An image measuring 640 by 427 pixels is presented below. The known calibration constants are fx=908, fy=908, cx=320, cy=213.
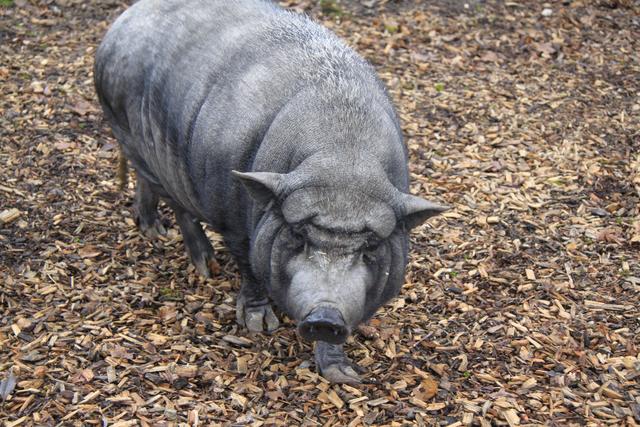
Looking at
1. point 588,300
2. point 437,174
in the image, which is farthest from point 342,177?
point 437,174

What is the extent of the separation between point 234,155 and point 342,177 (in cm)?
80

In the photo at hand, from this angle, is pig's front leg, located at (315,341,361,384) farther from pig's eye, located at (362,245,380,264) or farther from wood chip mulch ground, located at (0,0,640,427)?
pig's eye, located at (362,245,380,264)

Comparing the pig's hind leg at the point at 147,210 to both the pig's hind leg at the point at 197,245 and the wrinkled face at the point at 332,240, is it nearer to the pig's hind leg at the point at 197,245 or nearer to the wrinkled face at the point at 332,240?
the pig's hind leg at the point at 197,245

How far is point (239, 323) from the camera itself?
18.7 ft

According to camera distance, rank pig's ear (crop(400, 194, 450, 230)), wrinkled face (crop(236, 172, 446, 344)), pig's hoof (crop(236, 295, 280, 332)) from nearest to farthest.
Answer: wrinkled face (crop(236, 172, 446, 344)) → pig's ear (crop(400, 194, 450, 230)) → pig's hoof (crop(236, 295, 280, 332))

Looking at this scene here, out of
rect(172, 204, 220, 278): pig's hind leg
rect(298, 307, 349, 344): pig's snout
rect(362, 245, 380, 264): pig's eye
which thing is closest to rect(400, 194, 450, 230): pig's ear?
rect(362, 245, 380, 264): pig's eye

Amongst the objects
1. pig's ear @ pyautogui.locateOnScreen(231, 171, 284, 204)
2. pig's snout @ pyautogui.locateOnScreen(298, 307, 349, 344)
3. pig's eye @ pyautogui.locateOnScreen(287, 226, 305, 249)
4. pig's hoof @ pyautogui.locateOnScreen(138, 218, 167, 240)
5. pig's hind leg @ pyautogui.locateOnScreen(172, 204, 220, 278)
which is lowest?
pig's hoof @ pyautogui.locateOnScreen(138, 218, 167, 240)

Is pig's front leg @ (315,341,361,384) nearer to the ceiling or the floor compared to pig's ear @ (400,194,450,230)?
nearer to the floor

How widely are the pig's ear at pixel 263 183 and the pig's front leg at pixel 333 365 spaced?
1114 mm

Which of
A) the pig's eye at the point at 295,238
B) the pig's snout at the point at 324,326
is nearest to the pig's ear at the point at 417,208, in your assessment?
the pig's eye at the point at 295,238

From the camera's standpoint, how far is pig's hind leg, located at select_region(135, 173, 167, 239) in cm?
654

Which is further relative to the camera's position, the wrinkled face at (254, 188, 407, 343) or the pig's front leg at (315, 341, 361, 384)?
the pig's front leg at (315, 341, 361, 384)

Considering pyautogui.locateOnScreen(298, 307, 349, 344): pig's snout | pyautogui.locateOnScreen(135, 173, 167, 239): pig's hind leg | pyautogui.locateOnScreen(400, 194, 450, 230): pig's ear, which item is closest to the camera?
pyautogui.locateOnScreen(298, 307, 349, 344): pig's snout

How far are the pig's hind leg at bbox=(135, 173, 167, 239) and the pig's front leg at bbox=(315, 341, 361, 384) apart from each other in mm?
1935
